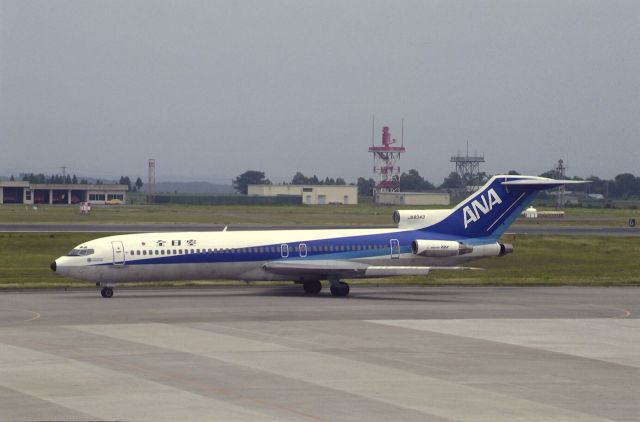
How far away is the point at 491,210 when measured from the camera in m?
52.9

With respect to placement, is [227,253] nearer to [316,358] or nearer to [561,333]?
[561,333]

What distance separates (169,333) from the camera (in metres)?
35.8

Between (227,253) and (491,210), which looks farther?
(491,210)

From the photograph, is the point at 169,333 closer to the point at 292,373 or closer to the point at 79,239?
the point at 292,373

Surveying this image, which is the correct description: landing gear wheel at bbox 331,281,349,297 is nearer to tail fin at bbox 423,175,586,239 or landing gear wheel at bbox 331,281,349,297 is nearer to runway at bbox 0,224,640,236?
tail fin at bbox 423,175,586,239

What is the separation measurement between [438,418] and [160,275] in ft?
92.2

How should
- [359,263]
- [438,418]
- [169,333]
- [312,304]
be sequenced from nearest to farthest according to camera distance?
[438,418] → [169,333] → [312,304] → [359,263]

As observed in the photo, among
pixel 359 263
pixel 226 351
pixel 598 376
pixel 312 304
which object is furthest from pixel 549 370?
pixel 359 263

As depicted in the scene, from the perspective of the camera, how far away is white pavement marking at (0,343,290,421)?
74.8 ft

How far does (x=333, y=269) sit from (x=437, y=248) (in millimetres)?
5280

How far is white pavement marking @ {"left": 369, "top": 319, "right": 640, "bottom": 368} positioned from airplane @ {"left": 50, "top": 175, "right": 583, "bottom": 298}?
977 centimetres

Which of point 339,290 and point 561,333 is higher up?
point 339,290

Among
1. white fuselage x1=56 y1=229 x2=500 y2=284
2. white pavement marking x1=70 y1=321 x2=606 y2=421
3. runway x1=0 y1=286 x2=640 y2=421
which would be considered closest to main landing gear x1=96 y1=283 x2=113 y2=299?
white fuselage x1=56 y1=229 x2=500 y2=284

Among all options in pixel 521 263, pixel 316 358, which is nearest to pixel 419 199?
pixel 521 263
